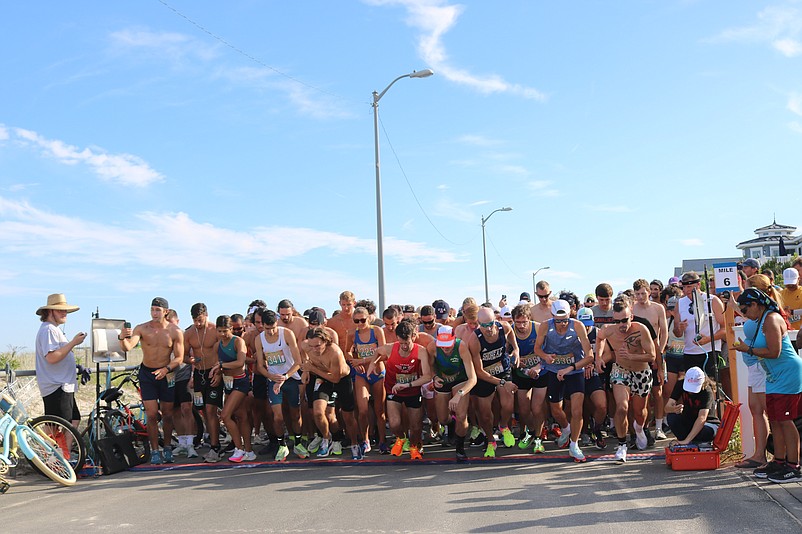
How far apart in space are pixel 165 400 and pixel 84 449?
53.3 inches

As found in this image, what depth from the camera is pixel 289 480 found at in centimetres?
805

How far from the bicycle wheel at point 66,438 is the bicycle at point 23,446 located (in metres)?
0.17

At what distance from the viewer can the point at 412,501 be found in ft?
21.9

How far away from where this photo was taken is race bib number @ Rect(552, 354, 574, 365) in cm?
896

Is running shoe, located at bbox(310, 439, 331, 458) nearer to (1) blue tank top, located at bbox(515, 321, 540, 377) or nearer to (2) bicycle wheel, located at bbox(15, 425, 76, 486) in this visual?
(1) blue tank top, located at bbox(515, 321, 540, 377)

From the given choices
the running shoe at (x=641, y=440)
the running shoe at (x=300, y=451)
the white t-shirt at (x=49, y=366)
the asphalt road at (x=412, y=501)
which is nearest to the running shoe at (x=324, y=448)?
the running shoe at (x=300, y=451)

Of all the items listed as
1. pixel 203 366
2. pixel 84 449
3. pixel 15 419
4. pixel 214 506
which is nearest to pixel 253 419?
pixel 203 366

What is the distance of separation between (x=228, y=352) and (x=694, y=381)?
600cm

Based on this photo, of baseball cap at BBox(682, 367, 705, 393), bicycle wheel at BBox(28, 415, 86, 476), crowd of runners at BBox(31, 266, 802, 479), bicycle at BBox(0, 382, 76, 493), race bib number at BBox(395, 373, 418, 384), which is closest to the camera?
baseball cap at BBox(682, 367, 705, 393)

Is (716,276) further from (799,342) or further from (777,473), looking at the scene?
(777,473)

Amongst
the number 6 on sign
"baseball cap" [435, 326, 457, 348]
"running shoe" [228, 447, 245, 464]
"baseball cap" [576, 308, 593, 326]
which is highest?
the number 6 on sign

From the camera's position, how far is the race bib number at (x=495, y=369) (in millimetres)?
9195

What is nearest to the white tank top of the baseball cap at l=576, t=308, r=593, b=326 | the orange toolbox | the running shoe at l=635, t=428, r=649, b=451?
the baseball cap at l=576, t=308, r=593, b=326

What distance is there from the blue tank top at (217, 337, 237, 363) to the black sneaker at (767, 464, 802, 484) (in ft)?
21.8
